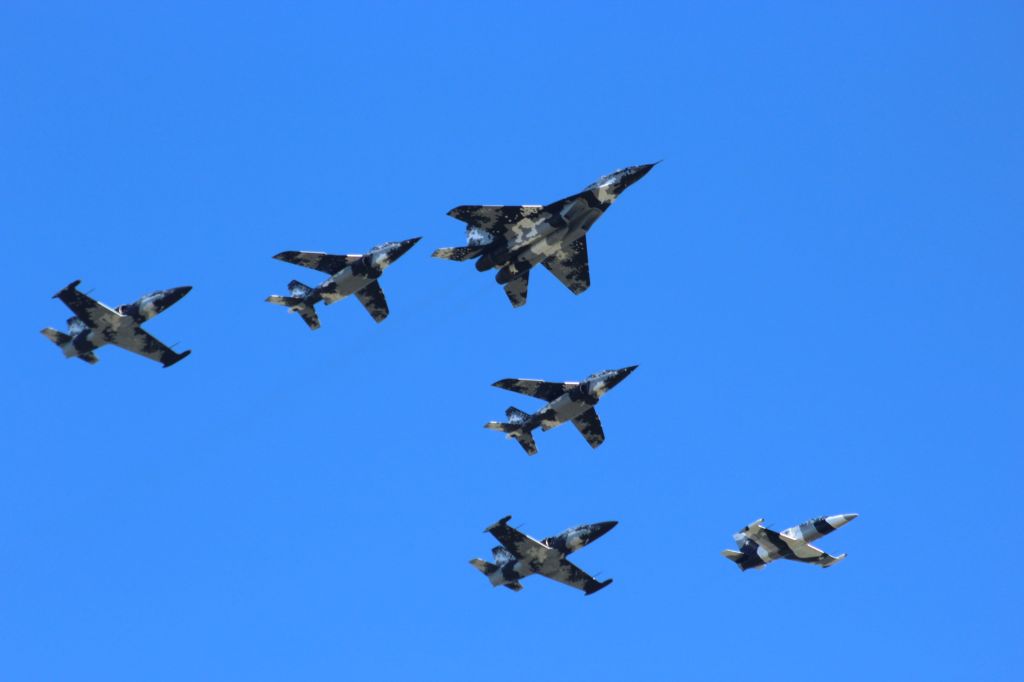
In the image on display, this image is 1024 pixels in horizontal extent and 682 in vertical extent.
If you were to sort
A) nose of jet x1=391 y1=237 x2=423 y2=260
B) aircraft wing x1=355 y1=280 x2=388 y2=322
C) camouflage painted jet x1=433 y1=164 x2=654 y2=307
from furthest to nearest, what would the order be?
aircraft wing x1=355 y1=280 x2=388 y2=322 → nose of jet x1=391 y1=237 x2=423 y2=260 → camouflage painted jet x1=433 y1=164 x2=654 y2=307

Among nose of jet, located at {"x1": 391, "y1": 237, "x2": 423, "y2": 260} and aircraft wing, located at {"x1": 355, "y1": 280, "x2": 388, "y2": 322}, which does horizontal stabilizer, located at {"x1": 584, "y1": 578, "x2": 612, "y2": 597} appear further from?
nose of jet, located at {"x1": 391, "y1": 237, "x2": 423, "y2": 260}

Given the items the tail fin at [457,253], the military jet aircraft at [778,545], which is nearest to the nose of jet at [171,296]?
the tail fin at [457,253]

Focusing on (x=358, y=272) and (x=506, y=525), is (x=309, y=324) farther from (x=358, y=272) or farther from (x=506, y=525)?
(x=506, y=525)

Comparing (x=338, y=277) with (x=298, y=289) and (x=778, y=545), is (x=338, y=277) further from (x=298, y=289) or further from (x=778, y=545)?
(x=778, y=545)

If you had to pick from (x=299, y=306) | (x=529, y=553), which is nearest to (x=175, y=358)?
(x=299, y=306)

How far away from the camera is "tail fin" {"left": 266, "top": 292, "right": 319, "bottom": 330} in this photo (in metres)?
93.4

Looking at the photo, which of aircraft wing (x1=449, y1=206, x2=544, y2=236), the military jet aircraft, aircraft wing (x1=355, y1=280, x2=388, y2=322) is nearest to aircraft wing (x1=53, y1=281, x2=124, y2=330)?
aircraft wing (x1=355, y1=280, x2=388, y2=322)

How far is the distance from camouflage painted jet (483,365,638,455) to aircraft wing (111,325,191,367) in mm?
22210

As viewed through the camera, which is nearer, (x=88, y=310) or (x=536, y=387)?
(x=88, y=310)

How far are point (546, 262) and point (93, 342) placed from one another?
1222 inches

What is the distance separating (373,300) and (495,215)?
12.6 m

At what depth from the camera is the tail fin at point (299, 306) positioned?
93.4 metres

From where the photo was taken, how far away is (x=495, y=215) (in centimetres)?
8781

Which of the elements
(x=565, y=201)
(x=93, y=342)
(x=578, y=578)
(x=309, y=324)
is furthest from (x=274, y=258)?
(x=578, y=578)
